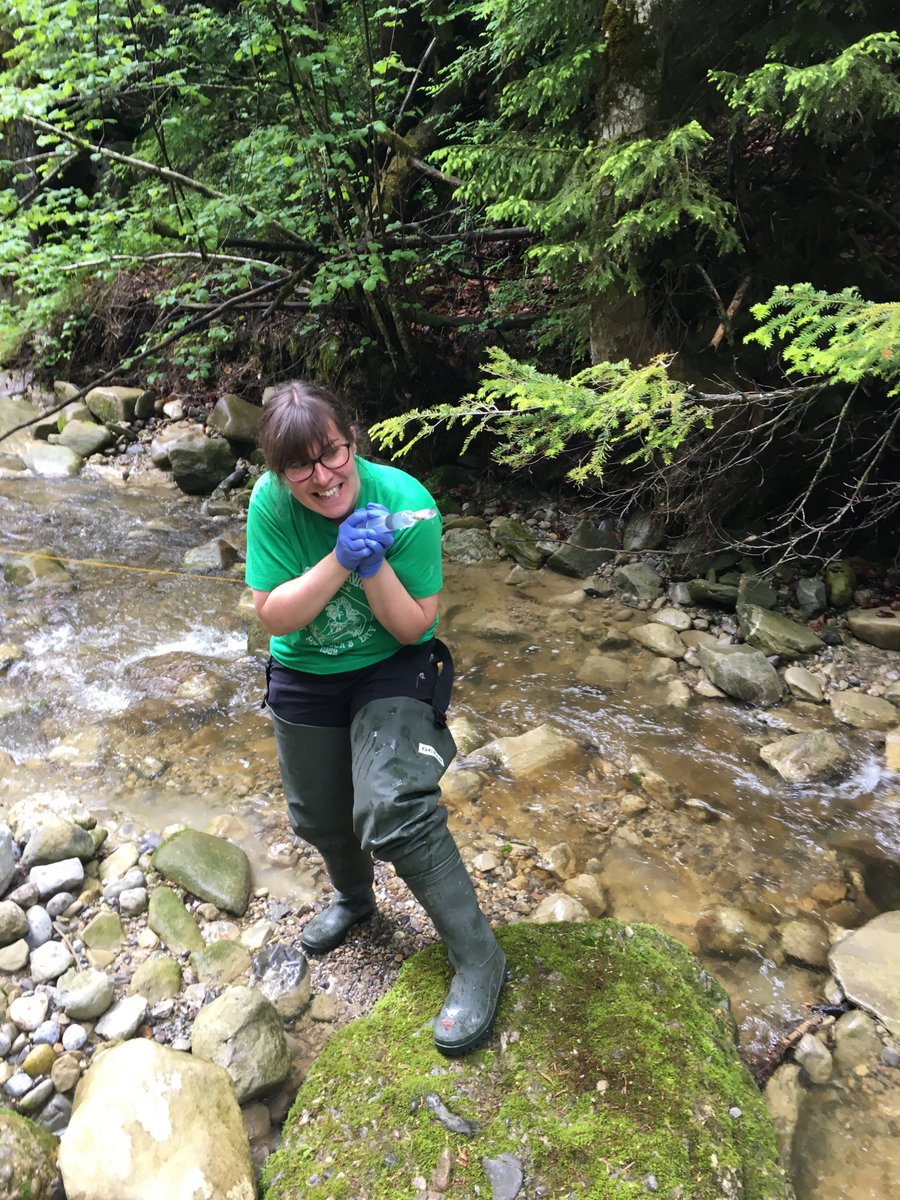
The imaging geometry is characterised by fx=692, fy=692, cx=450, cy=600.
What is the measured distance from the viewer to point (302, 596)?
180 cm

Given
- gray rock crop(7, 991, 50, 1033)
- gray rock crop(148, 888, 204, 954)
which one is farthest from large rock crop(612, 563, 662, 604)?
gray rock crop(7, 991, 50, 1033)

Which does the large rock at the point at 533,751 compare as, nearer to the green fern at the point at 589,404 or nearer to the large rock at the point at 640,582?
the green fern at the point at 589,404

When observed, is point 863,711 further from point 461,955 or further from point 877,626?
point 461,955

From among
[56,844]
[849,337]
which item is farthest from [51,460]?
[849,337]

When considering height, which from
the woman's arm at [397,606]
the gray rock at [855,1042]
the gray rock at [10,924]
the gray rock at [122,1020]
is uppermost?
the woman's arm at [397,606]

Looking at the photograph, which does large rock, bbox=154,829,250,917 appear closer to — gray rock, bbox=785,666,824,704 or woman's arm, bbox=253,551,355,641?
woman's arm, bbox=253,551,355,641

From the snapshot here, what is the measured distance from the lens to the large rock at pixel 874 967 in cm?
243

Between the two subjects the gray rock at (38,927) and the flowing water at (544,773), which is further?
the flowing water at (544,773)

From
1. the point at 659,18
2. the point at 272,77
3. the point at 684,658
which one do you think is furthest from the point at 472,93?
the point at 684,658

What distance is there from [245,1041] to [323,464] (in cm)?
173

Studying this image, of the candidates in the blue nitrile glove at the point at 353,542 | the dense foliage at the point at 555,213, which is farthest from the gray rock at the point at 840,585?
the blue nitrile glove at the point at 353,542

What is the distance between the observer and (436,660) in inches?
85.4

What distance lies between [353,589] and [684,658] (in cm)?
339

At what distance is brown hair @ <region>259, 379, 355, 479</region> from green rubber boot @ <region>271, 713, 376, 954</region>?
2.68ft
